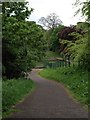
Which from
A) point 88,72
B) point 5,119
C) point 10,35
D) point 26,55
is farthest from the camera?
point 26,55

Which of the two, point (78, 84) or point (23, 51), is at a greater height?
point (23, 51)

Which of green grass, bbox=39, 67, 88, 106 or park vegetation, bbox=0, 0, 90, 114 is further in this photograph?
green grass, bbox=39, 67, 88, 106

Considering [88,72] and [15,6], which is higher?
[15,6]

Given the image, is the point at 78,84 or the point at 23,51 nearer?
the point at 78,84

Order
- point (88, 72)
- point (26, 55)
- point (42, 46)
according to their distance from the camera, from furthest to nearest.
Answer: point (42, 46) < point (26, 55) < point (88, 72)

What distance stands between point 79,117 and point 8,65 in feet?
54.6

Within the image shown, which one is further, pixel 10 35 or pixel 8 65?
pixel 8 65

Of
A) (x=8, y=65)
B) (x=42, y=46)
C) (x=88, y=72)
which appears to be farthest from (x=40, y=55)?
(x=8, y=65)

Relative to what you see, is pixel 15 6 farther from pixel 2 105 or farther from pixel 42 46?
pixel 42 46

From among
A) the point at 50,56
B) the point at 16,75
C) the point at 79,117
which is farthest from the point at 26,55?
the point at 50,56

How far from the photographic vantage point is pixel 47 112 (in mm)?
15172

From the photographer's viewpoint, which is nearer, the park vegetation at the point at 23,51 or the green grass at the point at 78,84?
the park vegetation at the point at 23,51

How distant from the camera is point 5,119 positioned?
13.1 metres

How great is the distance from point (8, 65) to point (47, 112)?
14982 mm
